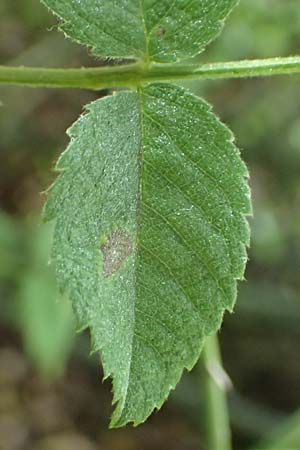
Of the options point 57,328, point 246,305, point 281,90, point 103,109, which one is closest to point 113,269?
point 103,109

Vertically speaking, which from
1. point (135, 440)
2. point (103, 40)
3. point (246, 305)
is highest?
point (103, 40)

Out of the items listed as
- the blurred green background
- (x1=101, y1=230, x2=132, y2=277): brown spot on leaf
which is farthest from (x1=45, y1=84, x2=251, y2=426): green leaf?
the blurred green background

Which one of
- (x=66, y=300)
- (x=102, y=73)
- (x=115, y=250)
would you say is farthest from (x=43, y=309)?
(x=102, y=73)

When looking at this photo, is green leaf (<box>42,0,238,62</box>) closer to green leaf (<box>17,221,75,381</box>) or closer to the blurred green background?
the blurred green background

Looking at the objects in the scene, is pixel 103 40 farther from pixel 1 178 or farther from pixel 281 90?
pixel 1 178

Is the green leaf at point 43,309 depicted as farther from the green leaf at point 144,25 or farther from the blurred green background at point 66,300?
the green leaf at point 144,25

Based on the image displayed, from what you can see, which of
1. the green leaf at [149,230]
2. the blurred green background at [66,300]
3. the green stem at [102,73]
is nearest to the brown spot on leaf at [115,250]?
the green leaf at [149,230]
